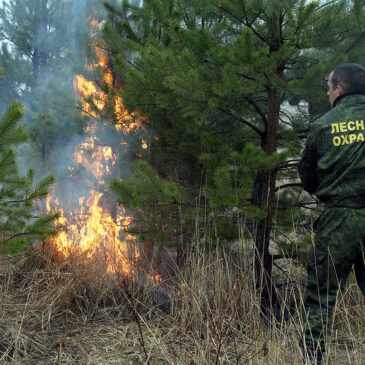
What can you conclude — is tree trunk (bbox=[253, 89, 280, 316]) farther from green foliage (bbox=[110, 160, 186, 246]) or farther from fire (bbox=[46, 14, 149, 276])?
fire (bbox=[46, 14, 149, 276])

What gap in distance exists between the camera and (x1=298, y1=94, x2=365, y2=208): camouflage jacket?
9.37 feet

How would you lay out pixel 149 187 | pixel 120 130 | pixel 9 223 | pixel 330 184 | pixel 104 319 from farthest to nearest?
pixel 120 130 → pixel 104 319 → pixel 149 187 → pixel 9 223 → pixel 330 184

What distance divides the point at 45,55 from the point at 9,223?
10.7 meters

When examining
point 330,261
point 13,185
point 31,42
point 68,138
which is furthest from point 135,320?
point 31,42

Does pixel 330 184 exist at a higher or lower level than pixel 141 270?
higher

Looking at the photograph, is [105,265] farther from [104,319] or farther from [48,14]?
[48,14]

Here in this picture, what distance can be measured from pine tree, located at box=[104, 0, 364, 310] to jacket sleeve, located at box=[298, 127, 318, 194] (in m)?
0.34

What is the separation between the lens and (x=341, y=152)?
2.89 meters

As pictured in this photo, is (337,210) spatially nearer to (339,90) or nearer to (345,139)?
(345,139)

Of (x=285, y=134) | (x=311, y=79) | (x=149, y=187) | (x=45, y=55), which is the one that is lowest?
(x=149, y=187)

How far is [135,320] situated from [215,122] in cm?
222

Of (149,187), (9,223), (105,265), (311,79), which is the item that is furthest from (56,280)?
(311,79)

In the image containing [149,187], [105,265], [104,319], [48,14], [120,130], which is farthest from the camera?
[48,14]

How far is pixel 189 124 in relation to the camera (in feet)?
13.5
